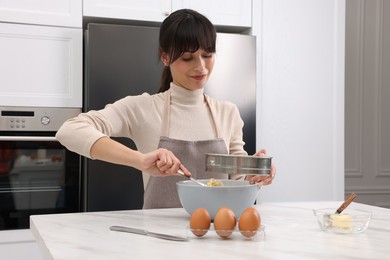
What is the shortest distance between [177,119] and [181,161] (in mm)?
171

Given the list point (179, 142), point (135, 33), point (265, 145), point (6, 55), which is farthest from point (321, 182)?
point (6, 55)

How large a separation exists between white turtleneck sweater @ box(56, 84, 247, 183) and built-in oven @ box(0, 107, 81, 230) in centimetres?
88

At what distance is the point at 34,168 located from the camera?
2.65m

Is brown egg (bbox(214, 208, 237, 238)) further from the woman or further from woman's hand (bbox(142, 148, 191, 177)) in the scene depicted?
the woman

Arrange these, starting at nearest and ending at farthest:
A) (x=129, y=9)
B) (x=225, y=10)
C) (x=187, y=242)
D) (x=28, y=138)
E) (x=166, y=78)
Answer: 1. (x=187, y=242)
2. (x=166, y=78)
3. (x=28, y=138)
4. (x=129, y=9)
5. (x=225, y=10)

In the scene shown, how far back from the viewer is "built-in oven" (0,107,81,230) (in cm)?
260

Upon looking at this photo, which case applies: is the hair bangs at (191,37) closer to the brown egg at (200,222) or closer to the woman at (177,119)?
the woman at (177,119)

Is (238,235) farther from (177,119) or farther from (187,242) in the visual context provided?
(177,119)

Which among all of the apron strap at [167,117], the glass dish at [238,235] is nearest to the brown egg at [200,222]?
the glass dish at [238,235]

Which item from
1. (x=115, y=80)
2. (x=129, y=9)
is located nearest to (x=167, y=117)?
(x=115, y=80)

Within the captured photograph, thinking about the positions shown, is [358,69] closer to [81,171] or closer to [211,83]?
[211,83]

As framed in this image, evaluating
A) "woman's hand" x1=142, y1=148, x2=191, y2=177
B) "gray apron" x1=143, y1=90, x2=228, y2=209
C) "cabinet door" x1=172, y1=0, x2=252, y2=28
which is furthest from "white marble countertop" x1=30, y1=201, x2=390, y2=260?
"cabinet door" x1=172, y1=0, x2=252, y2=28

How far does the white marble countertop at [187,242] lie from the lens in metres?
1.03

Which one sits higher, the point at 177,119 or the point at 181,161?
the point at 177,119
